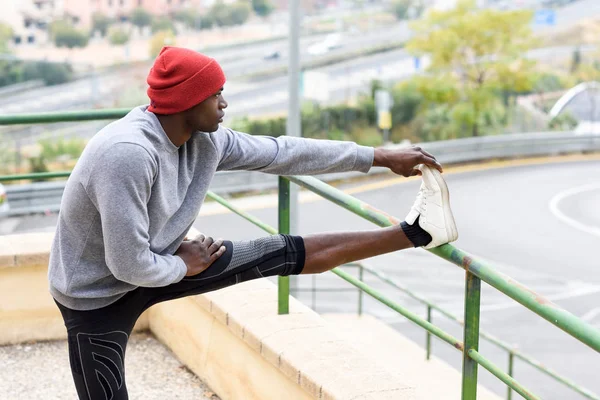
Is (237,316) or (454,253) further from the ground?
(454,253)

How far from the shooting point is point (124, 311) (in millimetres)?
2842

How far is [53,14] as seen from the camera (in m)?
50.8

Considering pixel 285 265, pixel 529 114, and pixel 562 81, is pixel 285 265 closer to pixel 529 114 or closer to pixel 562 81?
pixel 529 114

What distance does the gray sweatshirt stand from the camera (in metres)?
2.51

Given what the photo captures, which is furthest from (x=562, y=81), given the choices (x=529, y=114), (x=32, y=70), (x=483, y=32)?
(x=32, y=70)

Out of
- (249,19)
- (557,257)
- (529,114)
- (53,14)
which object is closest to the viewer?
(557,257)

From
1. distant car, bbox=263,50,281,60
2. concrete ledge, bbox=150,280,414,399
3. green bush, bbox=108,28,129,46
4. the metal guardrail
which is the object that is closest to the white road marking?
the metal guardrail

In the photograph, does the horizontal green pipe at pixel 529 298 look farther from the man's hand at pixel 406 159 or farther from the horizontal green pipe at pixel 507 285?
the man's hand at pixel 406 159

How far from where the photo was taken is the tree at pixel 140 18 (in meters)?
51.9

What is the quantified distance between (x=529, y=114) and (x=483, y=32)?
287 inches

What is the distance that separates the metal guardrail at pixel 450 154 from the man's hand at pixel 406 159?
21763 mm

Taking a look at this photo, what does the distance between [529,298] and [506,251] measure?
759 inches

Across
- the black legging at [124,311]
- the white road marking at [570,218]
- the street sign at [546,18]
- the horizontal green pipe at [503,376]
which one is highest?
the black legging at [124,311]

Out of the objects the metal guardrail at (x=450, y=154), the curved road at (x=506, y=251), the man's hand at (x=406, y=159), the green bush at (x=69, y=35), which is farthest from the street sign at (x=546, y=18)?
the man's hand at (x=406, y=159)
